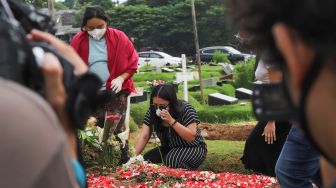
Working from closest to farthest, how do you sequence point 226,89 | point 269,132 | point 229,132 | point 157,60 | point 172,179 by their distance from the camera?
point 269,132, point 172,179, point 229,132, point 226,89, point 157,60

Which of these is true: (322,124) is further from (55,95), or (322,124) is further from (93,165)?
(93,165)

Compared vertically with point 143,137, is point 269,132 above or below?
above

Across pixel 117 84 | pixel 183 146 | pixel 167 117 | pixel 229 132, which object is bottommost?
pixel 229 132

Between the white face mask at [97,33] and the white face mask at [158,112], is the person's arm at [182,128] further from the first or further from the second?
the white face mask at [97,33]

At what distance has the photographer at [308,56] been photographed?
1023mm

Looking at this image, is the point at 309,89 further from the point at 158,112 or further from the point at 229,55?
the point at 229,55

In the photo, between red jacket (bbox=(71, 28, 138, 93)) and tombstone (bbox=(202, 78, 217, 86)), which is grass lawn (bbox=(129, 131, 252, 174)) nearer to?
red jacket (bbox=(71, 28, 138, 93))

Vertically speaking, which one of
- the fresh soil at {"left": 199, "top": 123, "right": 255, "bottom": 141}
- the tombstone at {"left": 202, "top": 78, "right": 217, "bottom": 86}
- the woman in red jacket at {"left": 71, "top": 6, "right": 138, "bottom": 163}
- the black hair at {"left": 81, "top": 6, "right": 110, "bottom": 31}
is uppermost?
the black hair at {"left": 81, "top": 6, "right": 110, "bottom": 31}

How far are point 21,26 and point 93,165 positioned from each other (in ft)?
15.9

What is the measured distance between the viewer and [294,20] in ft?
3.50

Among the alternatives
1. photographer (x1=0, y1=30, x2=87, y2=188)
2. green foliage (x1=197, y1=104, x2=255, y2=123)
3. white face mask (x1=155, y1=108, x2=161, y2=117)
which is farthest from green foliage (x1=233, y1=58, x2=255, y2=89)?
photographer (x1=0, y1=30, x2=87, y2=188)

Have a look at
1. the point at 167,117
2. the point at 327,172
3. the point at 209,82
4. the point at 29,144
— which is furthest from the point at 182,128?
the point at 209,82

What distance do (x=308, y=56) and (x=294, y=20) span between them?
7cm

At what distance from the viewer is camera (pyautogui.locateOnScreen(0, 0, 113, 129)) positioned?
114 cm
